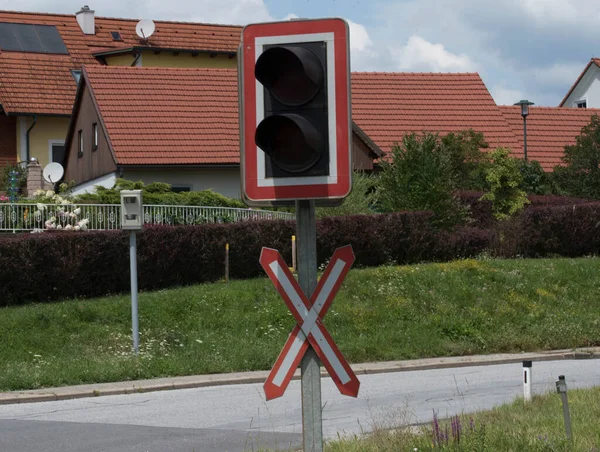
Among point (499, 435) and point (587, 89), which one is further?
point (587, 89)

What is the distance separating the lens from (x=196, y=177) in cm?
3944

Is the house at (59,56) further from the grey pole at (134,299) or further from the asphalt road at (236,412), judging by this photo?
the asphalt road at (236,412)

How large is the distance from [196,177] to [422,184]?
12273 mm

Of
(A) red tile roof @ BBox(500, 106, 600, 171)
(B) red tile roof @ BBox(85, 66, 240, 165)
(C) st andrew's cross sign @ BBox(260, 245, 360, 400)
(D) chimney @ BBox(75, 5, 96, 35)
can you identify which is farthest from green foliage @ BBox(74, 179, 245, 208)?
(D) chimney @ BBox(75, 5, 96, 35)

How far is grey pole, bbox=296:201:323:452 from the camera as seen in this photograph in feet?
20.1

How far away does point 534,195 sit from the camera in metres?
34.7

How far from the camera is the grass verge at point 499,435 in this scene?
8.04 metres

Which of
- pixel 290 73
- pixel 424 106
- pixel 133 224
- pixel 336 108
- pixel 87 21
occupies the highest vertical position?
pixel 87 21

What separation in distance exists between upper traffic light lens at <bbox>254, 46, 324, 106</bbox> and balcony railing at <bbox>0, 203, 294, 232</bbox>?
19.5 meters

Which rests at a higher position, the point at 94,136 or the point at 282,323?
the point at 94,136

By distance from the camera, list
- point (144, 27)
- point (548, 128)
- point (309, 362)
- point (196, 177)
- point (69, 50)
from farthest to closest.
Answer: point (69, 50), point (144, 27), point (548, 128), point (196, 177), point (309, 362)

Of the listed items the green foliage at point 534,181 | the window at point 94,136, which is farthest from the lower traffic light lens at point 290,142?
the window at point 94,136

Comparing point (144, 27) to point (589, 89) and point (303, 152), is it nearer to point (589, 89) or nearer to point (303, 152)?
point (589, 89)

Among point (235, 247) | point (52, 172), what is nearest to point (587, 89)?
point (52, 172)
